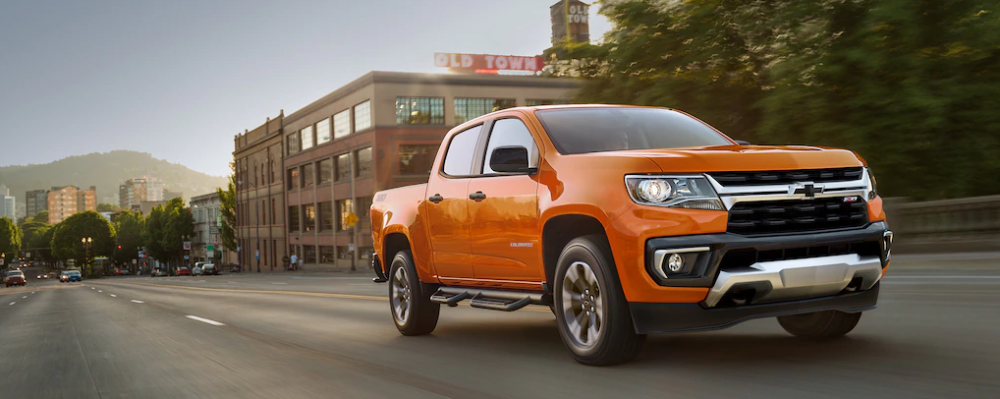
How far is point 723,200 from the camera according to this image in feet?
15.7

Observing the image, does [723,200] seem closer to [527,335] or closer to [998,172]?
[527,335]

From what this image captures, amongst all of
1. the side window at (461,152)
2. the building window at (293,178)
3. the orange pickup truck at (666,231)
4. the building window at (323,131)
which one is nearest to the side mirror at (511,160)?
the orange pickup truck at (666,231)

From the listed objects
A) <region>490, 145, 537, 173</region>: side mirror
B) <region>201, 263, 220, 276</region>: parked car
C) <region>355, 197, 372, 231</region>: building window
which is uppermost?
<region>355, 197, 372, 231</region>: building window

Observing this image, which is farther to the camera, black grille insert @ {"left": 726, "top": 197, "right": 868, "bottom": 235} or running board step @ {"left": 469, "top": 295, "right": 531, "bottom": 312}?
running board step @ {"left": 469, "top": 295, "right": 531, "bottom": 312}

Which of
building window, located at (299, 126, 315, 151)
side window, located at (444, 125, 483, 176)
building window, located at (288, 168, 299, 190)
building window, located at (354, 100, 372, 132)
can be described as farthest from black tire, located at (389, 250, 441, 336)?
building window, located at (288, 168, 299, 190)

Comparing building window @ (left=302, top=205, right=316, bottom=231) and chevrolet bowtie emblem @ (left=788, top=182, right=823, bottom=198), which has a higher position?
building window @ (left=302, top=205, right=316, bottom=231)

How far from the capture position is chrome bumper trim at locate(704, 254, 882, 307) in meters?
4.70

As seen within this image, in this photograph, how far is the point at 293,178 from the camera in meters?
76.3

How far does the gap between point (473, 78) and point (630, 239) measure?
54.1 meters

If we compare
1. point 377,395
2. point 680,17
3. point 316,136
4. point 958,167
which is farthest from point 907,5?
point 316,136

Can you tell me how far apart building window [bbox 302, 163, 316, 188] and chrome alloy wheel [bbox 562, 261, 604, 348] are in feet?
214

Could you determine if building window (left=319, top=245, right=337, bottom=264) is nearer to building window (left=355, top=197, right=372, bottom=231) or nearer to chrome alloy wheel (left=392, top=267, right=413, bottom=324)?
building window (left=355, top=197, right=372, bottom=231)

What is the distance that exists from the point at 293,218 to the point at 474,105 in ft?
82.5

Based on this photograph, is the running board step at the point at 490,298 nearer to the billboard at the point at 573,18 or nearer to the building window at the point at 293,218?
the billboard at the point at 573,18
